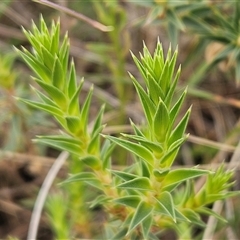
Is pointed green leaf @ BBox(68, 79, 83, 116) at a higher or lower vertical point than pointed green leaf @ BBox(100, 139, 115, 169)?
higher

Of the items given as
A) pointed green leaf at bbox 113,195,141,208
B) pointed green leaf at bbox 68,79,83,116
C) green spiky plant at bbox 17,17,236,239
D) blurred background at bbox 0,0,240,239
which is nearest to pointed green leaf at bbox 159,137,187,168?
green spiky plant at bbox 17,17,236,239

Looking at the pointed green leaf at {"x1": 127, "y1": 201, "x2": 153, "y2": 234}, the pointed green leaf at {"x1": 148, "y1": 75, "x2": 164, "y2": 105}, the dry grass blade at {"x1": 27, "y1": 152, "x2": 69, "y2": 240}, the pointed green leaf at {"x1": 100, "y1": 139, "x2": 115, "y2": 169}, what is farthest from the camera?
the dry grass blade at {"x1": 27, "y1": 152, "x2": 69, "y2": 240}

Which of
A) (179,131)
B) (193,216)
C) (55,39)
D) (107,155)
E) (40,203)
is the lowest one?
(40,203)

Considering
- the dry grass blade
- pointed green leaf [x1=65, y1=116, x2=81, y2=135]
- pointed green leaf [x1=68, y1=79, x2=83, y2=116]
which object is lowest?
the dry grass blade

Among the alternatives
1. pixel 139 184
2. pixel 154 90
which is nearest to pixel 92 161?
pixel 139 184

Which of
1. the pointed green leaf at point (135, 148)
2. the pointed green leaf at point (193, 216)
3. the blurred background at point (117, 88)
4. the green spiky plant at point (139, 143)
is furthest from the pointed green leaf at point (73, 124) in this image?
the blurred background at point (117, 88)

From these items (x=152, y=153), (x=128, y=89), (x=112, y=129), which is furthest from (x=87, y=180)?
(x=128, y=89)

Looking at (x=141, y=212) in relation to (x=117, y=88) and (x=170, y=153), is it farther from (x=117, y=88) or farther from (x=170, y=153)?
(x=117, y=88)

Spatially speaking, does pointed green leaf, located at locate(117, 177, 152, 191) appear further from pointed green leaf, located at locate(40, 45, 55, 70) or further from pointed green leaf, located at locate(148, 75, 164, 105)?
pointed green leaf, located at locate(40, 45, 55, 70)
